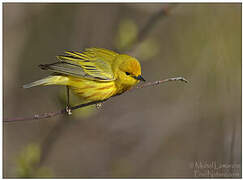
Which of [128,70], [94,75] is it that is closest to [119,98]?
[94,75]

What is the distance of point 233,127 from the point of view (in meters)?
3.54

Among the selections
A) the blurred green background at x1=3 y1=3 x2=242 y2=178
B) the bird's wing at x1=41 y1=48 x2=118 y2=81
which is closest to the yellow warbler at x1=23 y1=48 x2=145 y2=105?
the bird's wing at x1=41 y1=48 x2=118 y2=81

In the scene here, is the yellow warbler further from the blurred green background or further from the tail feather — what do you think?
the blurred green background

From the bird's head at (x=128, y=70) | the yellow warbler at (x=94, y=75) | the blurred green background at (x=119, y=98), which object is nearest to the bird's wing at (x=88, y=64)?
the yellow warbler at (x=94, y=75)

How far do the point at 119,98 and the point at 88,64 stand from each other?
112 inches

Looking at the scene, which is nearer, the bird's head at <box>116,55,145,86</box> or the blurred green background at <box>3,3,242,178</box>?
the bird's head at <box>116,55,145,86</box>

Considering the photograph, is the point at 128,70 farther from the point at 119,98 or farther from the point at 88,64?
the point at 119,98

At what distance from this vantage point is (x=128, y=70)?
438cm

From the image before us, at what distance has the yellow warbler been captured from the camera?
4414 millimetres

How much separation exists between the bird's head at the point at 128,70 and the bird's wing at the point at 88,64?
18 cm

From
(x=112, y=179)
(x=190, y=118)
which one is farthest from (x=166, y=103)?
(x=112, y=179)

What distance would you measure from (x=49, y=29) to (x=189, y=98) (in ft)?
11.2

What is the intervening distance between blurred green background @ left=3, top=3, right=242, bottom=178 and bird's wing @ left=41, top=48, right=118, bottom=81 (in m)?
0.46

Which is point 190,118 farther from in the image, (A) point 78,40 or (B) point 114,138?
(A) point 78,40
